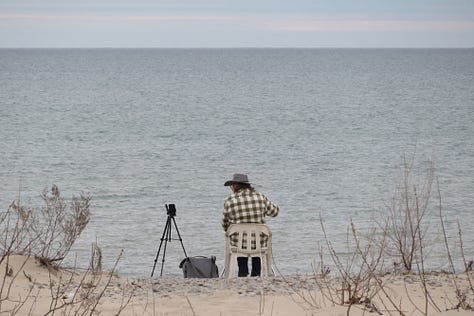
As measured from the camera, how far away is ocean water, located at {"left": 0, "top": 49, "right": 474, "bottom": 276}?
706 inches

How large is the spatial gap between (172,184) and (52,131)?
65.6ft

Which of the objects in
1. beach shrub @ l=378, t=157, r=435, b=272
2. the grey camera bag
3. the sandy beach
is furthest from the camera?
the grey camera bag

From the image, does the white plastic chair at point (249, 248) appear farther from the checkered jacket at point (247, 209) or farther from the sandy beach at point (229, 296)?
the sandy beach at point (229, 296)

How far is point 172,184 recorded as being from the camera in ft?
83.6

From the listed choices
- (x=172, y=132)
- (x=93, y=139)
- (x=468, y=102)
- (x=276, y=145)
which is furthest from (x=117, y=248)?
(x=468, y=102)

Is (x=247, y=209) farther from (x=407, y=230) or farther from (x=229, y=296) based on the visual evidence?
(x=407, y=230)

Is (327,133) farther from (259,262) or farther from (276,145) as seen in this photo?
(259,262)

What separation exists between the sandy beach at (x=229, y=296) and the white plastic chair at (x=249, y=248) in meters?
0.30

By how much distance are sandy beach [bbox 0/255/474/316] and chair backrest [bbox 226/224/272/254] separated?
0.39m

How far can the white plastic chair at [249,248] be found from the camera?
9.22 meters

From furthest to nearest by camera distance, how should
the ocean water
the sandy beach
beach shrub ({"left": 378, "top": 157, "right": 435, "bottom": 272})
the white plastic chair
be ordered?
the ocean water → the white plastic chair → beach shrub ({"left": 378, "top": 157, "right": 435, "bottom": 272}) → the sandy beach

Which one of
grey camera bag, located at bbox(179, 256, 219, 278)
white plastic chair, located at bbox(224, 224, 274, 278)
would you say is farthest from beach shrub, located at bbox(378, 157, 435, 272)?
grey camera bag, located at bbox(179, 256, 219, 278)

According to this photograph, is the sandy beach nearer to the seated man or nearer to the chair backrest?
the chair backrest

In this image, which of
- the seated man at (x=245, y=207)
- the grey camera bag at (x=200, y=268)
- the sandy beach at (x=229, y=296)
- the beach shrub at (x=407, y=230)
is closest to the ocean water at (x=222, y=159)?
the beach shrub at (x=407, y=230)
